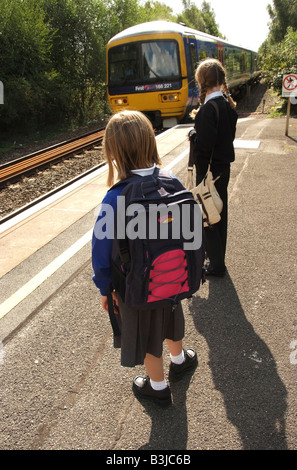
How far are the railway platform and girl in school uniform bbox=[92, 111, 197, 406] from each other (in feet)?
0.36

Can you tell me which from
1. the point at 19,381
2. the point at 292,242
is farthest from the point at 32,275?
the point at 292,242

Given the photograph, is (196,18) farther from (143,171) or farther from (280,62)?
(143,171)

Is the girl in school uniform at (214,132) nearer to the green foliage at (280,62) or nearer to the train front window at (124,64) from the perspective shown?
the train front window at (124,64)

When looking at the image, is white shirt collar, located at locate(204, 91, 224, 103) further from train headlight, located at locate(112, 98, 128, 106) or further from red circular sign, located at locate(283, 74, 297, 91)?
train headlight, located at locate(112, 98, 128, 106)

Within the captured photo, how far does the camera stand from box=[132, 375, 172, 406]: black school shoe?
2.26 metres

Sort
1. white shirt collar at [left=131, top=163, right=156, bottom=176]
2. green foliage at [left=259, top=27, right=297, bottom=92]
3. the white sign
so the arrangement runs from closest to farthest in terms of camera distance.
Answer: white shirt collar at [left=131, top=163, right=156, bottom=176], the white sign, green foliage at [left=259, top=27, right=297, bottom=92]

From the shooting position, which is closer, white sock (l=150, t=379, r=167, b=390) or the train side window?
white sock (l=150, t=379, r=167, b=390)

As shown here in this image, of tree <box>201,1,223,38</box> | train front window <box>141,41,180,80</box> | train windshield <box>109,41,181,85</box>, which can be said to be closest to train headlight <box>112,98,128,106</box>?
train windshield <box>109,41,181,85</box>

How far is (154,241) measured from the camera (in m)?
1.89

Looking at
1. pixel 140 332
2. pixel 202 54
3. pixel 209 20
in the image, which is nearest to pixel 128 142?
pixel 140 332

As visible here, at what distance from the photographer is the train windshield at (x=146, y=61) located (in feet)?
37.6

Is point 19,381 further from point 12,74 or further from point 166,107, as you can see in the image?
point 12,74
